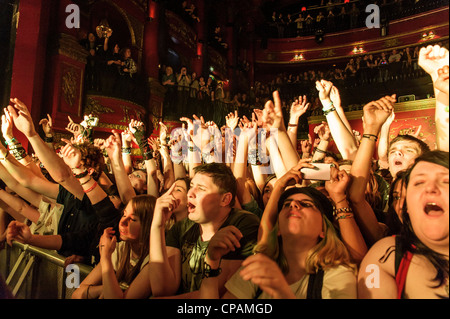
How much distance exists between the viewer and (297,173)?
1.49m

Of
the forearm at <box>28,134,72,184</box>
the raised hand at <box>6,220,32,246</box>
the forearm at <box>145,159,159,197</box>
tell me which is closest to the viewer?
the raised hand at <box>6,220,32,246</box>

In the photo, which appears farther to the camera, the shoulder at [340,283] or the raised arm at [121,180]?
the raised arm at [121,180]

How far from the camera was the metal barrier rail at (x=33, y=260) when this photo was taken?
1829 millimetres

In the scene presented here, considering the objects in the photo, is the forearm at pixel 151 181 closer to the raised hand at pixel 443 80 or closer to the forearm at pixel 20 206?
the forearm at pixel 20 206

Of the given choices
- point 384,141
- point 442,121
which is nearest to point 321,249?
point 442,121

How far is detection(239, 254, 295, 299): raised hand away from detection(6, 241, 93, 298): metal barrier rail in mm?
1171

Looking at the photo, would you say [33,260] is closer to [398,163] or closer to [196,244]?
[196,244]

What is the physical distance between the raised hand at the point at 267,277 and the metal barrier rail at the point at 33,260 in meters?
1.17

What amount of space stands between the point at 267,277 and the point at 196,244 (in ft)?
2.36

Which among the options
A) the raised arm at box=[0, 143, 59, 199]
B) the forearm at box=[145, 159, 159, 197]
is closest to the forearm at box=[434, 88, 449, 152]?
the forearm at box=[145, 159, 159, 197]

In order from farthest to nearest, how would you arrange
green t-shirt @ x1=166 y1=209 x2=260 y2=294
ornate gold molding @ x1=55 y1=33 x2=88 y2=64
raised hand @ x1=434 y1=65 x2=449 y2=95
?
ornate gold molding @ x1=55 y1=33 x2=88 y2=64
green t-shirt @ x1=166 y1=209 x2=260 y2=294
raised hand @ x1=434 y1=65 x2=449 y2=95

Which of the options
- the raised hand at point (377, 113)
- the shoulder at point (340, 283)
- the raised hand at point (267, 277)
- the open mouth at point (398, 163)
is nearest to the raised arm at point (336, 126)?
the open mouth at point (398, 163)

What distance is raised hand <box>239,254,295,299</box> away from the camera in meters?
0.98

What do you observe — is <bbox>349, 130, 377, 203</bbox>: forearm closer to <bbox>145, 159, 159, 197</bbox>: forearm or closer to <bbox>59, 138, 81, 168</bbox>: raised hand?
<bbox>59, 138, 81, 168</bbox>: raised hand
